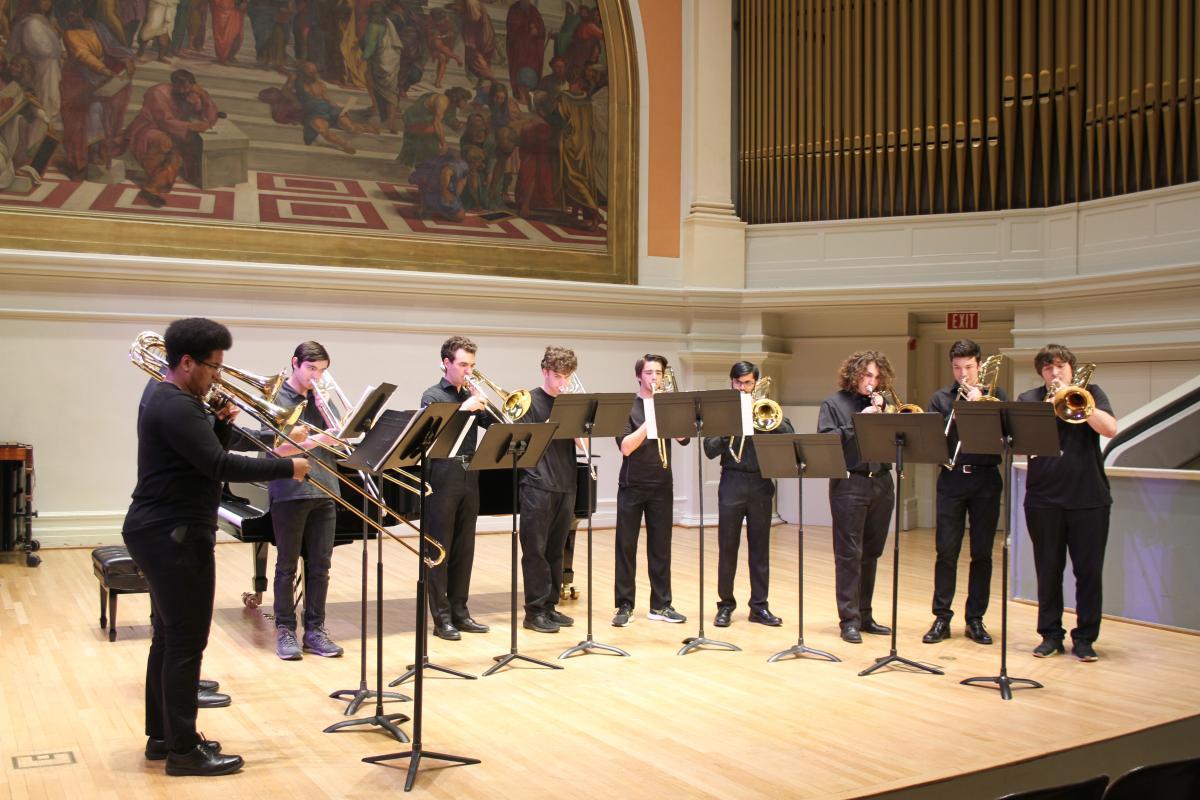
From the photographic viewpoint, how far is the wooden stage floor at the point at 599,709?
3910mm

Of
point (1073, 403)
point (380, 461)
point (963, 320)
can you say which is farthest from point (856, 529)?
point (963, 320)

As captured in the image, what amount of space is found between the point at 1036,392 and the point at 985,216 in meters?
5.09

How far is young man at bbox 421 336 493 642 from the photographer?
605cm

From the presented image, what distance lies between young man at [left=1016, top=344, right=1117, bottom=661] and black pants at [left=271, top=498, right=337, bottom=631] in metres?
3.59

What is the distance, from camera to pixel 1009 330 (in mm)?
11242

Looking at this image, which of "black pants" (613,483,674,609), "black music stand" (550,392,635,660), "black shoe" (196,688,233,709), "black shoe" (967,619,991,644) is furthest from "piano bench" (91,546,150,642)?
"black shoe" (967,619,991,644)

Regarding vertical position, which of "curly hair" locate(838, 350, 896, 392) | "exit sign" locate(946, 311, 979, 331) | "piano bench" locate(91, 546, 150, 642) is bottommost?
"piano bench" locate(91, 546, 150, 642)

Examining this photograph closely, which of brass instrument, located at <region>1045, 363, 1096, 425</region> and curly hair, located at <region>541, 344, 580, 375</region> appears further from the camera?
curly hair, located at <region>541, 344, 580, 375</region>

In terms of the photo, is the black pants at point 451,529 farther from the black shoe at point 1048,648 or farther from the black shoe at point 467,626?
the black shoe at point 1048,648

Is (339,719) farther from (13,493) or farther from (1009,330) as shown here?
(1009,330)

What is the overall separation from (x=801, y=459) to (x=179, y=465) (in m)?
3.21

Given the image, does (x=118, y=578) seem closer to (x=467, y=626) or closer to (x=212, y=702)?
(x=212, y=702)

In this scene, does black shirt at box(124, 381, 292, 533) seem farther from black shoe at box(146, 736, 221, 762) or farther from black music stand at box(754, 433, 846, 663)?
black music stand at box(754, 433, 846, 663)

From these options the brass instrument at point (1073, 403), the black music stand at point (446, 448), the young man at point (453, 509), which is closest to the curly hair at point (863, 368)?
the brass instrument at point (1073, 403)
